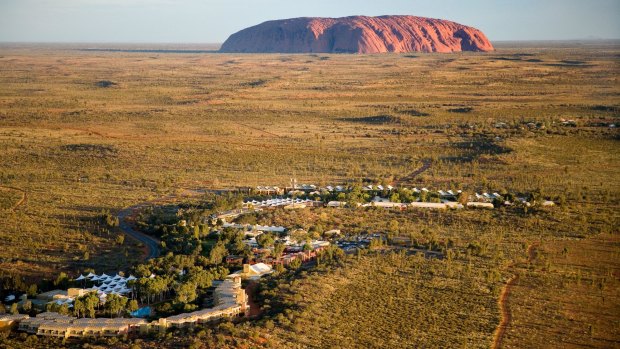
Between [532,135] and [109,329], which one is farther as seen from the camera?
[532,135]

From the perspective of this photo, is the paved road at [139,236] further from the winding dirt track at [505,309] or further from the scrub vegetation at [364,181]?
the winding dirt track at [505,309]

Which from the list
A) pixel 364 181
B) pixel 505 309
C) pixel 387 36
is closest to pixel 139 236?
pixel 364 181

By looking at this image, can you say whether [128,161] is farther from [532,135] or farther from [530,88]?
[530,88]

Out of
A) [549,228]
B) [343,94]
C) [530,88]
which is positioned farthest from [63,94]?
[549,228]

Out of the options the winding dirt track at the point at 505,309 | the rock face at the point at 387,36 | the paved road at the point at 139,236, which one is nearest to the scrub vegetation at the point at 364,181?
the winding dirt track at the point at 505,309

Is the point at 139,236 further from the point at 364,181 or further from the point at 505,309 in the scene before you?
the point at 505,309

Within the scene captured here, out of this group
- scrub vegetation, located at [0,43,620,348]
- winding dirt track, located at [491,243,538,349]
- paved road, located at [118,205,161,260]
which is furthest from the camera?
paved road, located at [118,205,161,260]

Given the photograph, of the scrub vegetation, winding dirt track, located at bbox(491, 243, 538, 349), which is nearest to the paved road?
the scrub vegetation

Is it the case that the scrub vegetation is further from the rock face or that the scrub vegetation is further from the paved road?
the rock face
